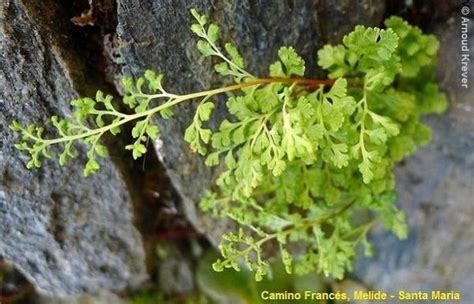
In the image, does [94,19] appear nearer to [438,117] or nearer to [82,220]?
[82,220]

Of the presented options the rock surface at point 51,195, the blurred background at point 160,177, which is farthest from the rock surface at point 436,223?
the rock surface at point 51,195

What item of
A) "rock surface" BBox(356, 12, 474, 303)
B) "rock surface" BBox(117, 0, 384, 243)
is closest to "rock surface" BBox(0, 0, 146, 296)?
"rock surface" BBox(117, 0, 384, 243)

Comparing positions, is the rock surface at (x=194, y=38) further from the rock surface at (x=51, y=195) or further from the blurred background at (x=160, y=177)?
the rock surface at (x=51, y=195)

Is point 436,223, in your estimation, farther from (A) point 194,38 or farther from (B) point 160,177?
(A) point 194,38

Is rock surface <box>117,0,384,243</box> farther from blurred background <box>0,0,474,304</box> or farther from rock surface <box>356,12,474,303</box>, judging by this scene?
rock surface <box>356,12,474,303</box>

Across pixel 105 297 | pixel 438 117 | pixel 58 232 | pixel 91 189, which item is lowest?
pixel 105 297

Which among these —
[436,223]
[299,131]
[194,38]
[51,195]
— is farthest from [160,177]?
[436,223]

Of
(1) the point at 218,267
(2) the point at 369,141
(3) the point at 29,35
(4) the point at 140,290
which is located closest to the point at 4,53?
(3) the point at 29,35
